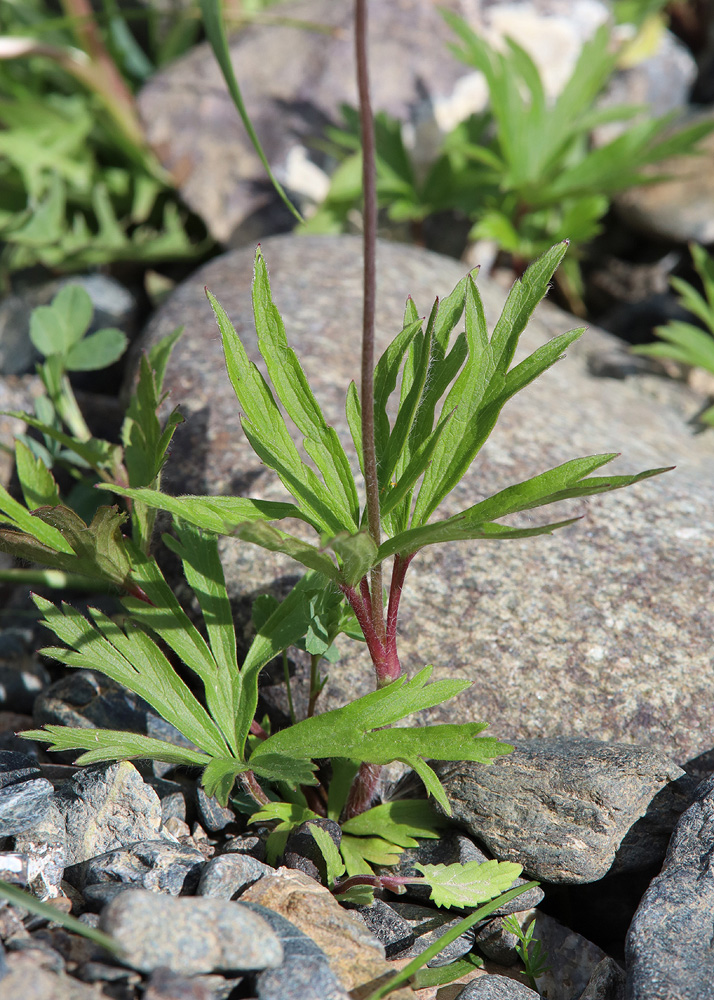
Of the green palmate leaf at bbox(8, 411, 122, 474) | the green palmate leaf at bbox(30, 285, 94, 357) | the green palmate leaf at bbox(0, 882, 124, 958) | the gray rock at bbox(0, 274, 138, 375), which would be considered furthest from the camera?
the gray rock at bbox(0, 274, 138, 375)

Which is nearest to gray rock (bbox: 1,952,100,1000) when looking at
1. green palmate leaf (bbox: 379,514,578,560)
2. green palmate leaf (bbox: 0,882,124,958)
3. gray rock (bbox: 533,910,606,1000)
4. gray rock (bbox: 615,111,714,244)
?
green palmate leaf (bbox: 0,882,124,958)

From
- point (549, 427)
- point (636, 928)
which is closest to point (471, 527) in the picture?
point (636, 928)

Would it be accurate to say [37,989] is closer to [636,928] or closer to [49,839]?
[49,839]

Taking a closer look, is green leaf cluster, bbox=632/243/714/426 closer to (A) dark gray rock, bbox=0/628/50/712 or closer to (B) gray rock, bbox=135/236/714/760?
(B) gray rock, bbox=135/236/714/760

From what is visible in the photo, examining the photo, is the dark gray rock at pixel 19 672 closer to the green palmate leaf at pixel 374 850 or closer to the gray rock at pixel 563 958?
the green palmate leaf at pixel 374 850

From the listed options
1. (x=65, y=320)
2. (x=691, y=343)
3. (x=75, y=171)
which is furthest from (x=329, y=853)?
(x=75, y=171)

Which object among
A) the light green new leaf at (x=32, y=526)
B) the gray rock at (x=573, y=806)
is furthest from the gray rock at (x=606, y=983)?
the light green new leaf at (x=32, y=526)
